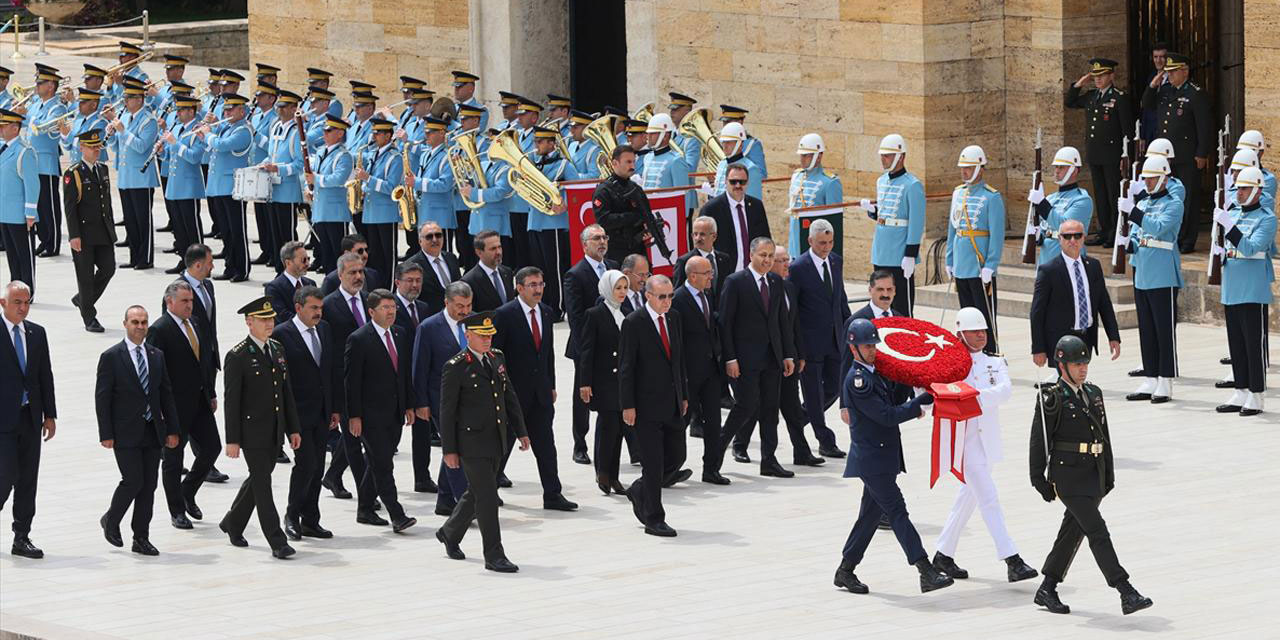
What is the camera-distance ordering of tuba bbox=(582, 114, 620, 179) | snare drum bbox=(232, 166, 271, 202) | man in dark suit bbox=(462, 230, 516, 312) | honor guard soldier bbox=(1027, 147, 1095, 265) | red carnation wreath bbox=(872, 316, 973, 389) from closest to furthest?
1. red carnation wreath bbox=(872, 316, 973, 389)
2. man in dark suit bbox=(462, 230, 516, 312)
3. honor guard soldier bbox=(1027, 147, 1095, 265)
4. tuba bbox=(582, 114, 620, 179)
5. snare drum bbox=(232, 166, 271, 202)

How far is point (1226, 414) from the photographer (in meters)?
16.4

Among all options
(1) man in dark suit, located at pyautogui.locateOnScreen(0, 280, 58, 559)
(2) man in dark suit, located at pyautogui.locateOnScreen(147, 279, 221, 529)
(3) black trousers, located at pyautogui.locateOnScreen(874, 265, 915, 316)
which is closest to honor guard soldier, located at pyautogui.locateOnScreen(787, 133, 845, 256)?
(3) black trousers, located at pyautogui.locateOnScreen(874, 265, 915, 316)

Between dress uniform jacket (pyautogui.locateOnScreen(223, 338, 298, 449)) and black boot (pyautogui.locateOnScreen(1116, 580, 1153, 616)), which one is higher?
dress uniform jacket (pyautogui.locateOnScreen(223, 338, 298, 449))

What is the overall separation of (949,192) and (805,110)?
170 centimetres

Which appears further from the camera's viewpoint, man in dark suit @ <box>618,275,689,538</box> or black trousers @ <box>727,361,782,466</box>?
black trousers @ <box>727,361,782,466</box>

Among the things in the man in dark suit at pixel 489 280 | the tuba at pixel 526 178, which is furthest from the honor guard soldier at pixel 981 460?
the tuba at pixel 526 178

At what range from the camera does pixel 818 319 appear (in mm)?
15508

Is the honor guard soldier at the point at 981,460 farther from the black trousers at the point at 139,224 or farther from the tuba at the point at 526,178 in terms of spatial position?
the black trousers at the point at 139,224

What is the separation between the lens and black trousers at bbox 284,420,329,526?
13.5 meters

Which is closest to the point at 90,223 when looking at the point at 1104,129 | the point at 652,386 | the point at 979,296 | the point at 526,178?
the point at 526,178

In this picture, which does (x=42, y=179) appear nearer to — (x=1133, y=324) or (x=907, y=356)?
(x=1133, y=324)

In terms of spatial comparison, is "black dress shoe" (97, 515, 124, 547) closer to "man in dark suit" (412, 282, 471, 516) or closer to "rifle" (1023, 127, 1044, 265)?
"man in dark suit" (412, 282, 471, 516)

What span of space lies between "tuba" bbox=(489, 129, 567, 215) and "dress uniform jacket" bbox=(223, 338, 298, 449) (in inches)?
284

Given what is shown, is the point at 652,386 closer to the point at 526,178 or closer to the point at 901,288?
the point at 901,288
